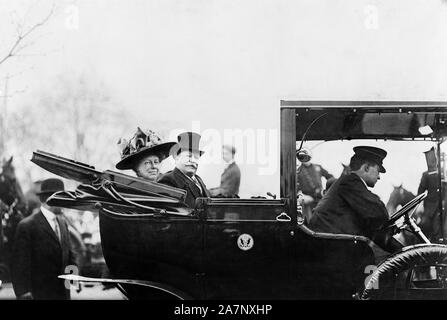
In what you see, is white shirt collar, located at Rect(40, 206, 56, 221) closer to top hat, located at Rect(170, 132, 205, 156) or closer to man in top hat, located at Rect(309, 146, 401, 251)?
top hat, located at Rect(170, 132, 205, 156)

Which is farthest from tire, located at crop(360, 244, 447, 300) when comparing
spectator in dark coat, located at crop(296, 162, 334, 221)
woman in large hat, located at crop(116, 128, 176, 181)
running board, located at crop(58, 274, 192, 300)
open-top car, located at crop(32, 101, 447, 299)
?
woman in large hat, located at crop(116, 128, 176, 181)

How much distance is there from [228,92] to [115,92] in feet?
2.53

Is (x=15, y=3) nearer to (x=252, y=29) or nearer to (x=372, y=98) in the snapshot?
(x=252, y=29)

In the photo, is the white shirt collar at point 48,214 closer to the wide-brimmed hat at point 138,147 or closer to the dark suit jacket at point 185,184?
the wide-brimmed hat at point 138,147

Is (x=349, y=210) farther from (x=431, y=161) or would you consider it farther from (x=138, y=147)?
(x=138, y=147)

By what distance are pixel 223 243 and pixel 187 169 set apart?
0.56 meters

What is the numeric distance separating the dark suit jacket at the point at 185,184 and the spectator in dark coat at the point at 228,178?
0.09m

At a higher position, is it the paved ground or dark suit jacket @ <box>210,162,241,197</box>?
dark suit jacket @ <box>210,162,241,197</box>

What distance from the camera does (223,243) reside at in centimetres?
469

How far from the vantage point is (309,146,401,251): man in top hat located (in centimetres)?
475

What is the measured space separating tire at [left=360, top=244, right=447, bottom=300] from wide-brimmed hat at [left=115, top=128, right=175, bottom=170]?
1.69 meters

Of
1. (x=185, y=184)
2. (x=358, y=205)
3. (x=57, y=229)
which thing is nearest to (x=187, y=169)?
(x=185, y=184)

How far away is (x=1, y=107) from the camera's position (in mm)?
4691
